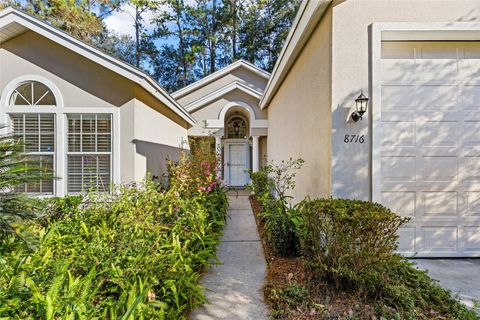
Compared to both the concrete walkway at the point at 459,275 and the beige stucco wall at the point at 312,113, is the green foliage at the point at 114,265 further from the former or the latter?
the concrete walkway at the point at 459,275

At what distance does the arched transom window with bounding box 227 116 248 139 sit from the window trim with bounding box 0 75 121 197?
27.3 feet

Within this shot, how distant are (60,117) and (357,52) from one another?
692 cm

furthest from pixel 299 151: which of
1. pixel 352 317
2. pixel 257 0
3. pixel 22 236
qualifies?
pixel 257 0

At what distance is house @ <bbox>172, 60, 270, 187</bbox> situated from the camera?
12078mm

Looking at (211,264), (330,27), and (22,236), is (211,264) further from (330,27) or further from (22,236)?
(330,27)

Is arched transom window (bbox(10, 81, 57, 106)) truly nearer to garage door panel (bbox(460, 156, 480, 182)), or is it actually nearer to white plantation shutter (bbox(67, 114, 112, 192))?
white plantation shutter (bbox(67, 114, 112, 192))

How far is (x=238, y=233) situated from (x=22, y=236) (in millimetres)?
4145

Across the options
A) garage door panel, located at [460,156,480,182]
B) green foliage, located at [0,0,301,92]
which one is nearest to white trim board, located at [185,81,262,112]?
garage door panel, located at [460,156,480,182]

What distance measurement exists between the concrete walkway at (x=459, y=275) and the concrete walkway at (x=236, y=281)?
102 inches

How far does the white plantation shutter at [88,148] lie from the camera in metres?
6.41

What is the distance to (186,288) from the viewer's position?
10.4ft

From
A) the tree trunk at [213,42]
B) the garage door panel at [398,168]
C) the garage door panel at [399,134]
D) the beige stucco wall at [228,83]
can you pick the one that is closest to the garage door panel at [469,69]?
the garage door panel at [399,134]

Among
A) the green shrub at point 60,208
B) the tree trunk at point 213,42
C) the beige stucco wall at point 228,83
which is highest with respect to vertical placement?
the tree trunk at point 213,42

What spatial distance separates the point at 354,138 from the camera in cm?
399
